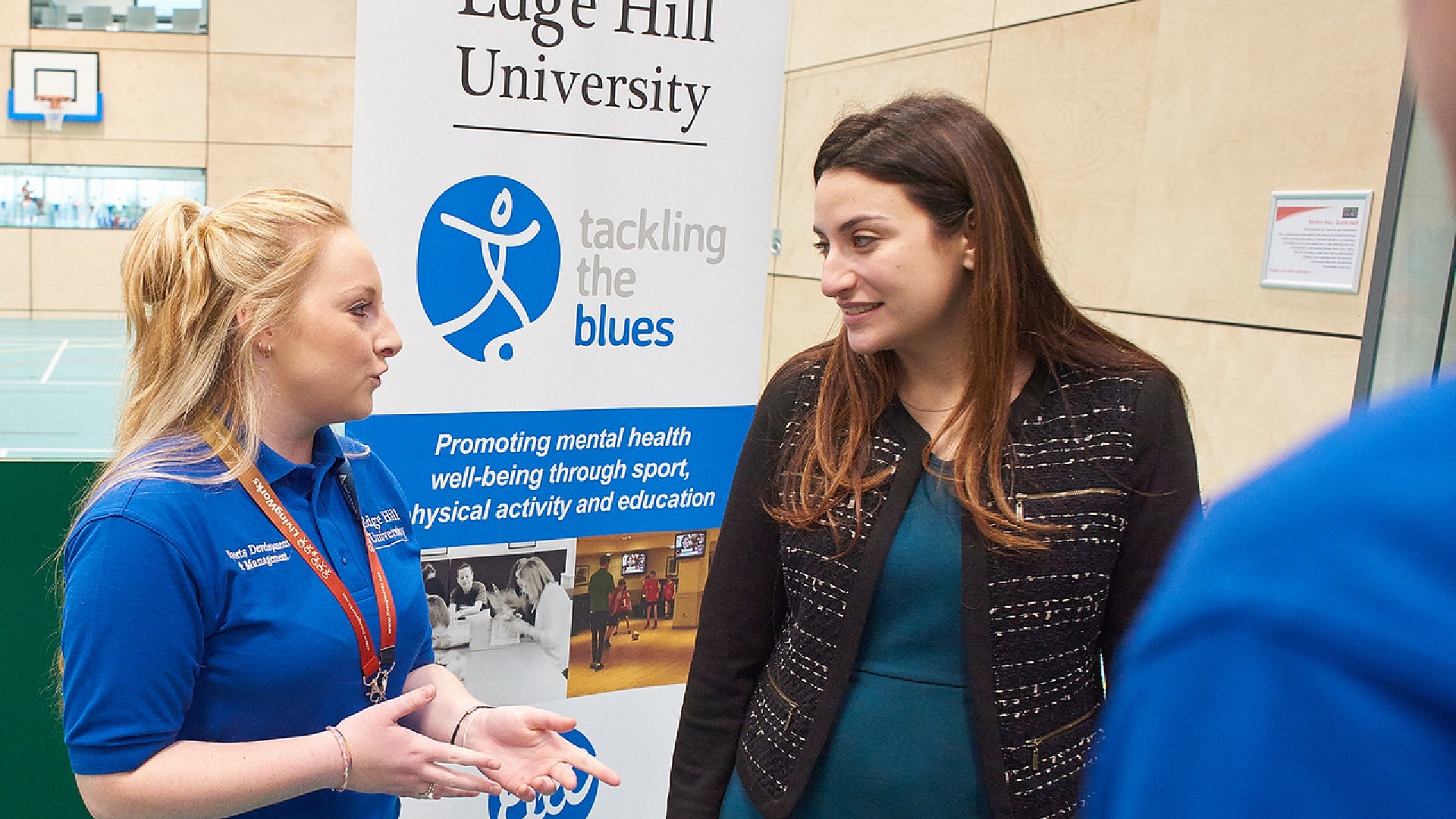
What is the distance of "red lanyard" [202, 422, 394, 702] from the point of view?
1529 millimetres

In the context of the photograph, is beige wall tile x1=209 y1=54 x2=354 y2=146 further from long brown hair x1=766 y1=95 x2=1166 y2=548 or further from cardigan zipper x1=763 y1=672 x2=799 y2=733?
cardigan zipper x1=763 y1=672 x2=799 y2=733

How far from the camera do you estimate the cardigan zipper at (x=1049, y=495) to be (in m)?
1.58

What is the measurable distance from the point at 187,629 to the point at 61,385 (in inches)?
83.7

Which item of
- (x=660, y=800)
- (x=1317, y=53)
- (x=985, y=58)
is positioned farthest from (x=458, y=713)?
(x=985, y=58)

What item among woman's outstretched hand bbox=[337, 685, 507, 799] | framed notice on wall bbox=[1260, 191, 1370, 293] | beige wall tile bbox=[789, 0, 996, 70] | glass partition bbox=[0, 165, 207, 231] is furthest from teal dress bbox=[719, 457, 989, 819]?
beige wall tile bbox=[789, 0, 996, 70]

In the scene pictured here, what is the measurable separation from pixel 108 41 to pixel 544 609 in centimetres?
210

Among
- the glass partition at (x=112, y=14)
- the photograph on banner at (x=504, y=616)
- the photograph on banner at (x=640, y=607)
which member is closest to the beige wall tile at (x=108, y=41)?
the glass partition at (x=112, y=14)

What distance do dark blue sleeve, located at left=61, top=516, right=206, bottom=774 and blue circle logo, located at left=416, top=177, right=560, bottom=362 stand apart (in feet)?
3.83

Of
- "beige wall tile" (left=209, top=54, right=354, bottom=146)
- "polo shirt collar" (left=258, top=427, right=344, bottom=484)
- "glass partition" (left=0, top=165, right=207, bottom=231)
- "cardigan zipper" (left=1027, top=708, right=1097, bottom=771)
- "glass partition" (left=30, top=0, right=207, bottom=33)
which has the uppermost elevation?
"glass partition" (left=30, top=0, right=207, bottom=33)

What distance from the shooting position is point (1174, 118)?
140 inches

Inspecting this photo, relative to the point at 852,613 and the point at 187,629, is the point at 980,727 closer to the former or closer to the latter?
the point at 852,613

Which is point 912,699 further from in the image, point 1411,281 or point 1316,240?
point 1316,240

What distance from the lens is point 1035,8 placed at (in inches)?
165

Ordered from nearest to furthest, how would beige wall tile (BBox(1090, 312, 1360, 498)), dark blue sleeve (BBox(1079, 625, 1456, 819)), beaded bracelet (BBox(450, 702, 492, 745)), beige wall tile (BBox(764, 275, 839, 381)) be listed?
dark blue sleeve (BBox(1079, 625, 1456, 819)) < beaded bracelet (BBox(450, 702, 492, 745)) < beige wall tile (BBox(1090, 312, 1360, 498)) < beige wall tile (BBox(764, 275, 839, 381))
